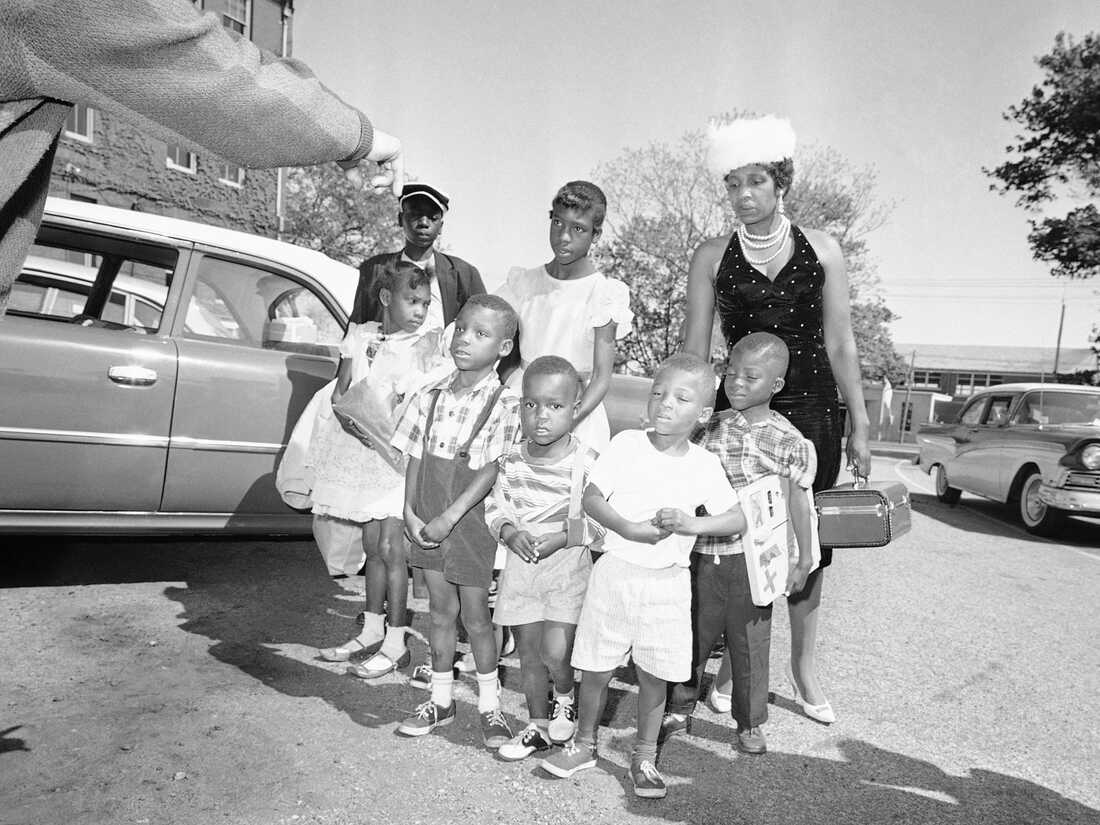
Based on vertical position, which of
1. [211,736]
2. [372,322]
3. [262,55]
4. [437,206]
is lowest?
[211,736]

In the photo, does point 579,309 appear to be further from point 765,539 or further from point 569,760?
point 569,760

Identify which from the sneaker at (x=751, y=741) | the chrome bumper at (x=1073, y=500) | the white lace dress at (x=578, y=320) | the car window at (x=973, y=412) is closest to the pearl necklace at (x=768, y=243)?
the white lace dress at (x=578, y=320)

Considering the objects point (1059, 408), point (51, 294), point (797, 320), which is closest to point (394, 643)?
point (797, 320)

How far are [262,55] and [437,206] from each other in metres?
2.47

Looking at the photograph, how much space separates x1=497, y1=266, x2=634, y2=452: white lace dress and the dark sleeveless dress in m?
0.45

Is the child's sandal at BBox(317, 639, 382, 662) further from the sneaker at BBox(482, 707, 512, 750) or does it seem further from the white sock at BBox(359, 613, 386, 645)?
the sneaker at BBox(482, 707, 512, 750)

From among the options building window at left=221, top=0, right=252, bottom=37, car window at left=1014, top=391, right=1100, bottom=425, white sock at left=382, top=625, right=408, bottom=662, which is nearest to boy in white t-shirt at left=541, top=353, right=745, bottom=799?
white sock at left=382, top=625, right=408, bottom=662

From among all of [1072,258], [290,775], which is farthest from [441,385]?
[1072,258]

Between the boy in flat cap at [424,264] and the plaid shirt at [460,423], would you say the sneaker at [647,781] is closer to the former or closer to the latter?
the plaid shirt at [460,423]

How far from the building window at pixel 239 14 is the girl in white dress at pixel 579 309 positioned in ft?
61.7

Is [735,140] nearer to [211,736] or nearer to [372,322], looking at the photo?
[372,322]

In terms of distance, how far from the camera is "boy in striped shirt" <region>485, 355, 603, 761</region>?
286 centimetres

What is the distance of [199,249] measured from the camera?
177 inches

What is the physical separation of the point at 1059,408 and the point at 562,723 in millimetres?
9366
